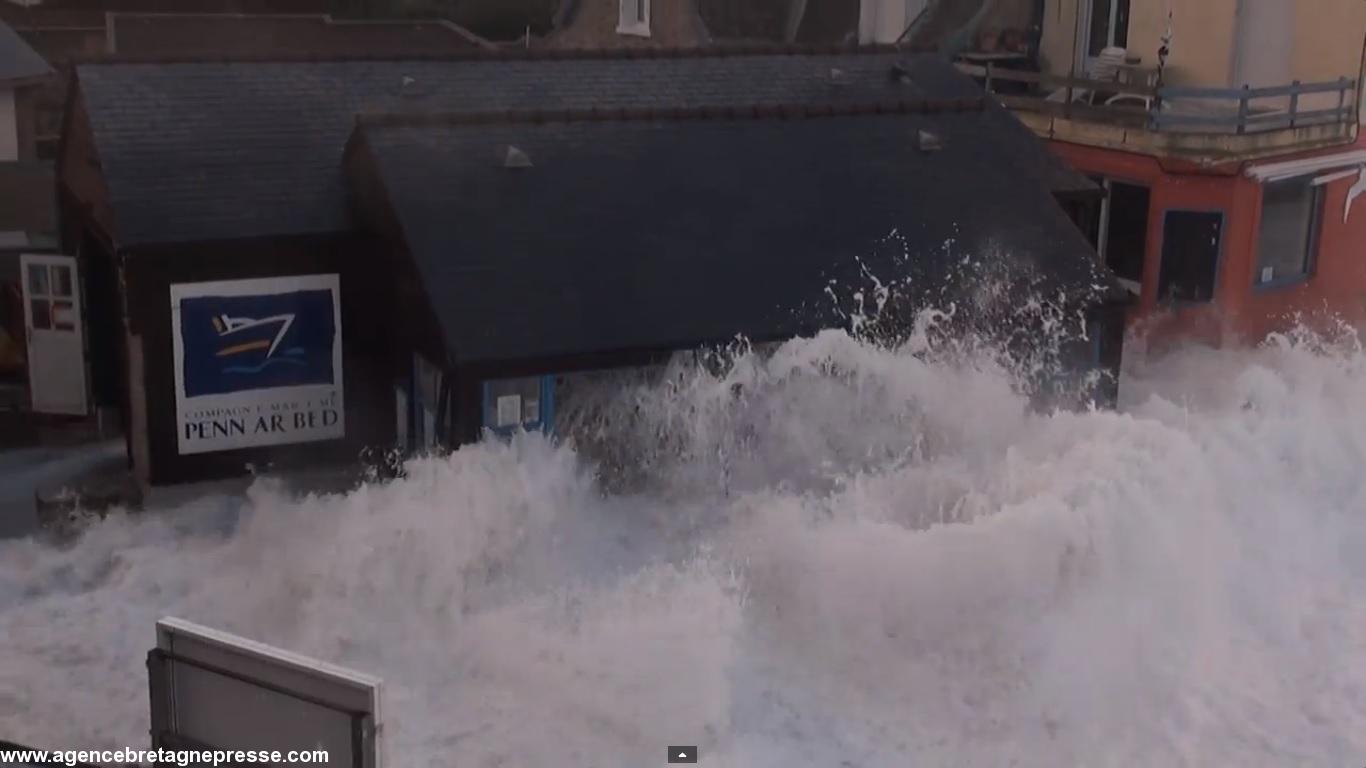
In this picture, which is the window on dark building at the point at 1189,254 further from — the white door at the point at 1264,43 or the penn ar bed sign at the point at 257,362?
the penn ar bed sign at the point at 257,362

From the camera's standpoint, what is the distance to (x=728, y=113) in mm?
14531

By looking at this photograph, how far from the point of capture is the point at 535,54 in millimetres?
15766

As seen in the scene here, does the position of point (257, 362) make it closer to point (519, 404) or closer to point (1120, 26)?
point (519, 404)

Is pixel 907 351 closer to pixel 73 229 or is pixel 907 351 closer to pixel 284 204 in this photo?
pixel 284 204

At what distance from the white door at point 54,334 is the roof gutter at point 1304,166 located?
39.1 feet

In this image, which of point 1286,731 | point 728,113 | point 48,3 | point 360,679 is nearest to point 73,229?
point 728,113

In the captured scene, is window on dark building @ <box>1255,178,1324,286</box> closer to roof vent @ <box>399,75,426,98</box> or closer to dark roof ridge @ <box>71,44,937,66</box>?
dark roof ridge @ <box>71,44,937,66</box>

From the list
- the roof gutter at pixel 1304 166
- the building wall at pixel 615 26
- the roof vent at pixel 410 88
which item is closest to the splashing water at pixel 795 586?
the roof gutter at pixel 1304 166

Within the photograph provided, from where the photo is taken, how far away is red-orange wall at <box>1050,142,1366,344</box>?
16.2 metres

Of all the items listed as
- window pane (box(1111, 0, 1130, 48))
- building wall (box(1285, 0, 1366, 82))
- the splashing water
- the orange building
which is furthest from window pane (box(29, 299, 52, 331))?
building wall (box(1285, 0, 1366, 82))

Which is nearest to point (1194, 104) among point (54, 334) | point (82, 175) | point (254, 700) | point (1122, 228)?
point (1122, 228)

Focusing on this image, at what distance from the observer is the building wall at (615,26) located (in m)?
24.0

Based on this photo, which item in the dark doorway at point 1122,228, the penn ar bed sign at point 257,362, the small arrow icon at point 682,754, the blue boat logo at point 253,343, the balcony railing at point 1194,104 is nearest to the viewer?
the small arrow icon at point 682,754

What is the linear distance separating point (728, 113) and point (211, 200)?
4878 mm
